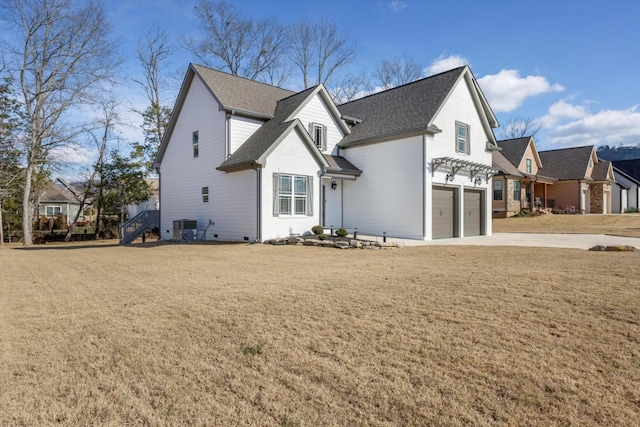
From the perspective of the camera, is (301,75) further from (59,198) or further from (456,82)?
(59,198)

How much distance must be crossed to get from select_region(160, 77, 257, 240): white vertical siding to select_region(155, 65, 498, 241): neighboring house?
5 cm

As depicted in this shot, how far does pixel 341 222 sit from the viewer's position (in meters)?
19.3

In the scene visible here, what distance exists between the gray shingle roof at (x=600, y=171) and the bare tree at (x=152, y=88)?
38.3m

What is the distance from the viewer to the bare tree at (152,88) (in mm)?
30453

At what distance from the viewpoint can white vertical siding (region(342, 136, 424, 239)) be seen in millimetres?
16656

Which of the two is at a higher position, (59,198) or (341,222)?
(59,198)

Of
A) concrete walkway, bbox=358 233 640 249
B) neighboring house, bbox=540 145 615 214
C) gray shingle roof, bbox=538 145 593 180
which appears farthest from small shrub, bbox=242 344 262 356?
gray shingle roof, bbox=538 145 593 180

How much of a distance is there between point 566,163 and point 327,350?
39.7 m

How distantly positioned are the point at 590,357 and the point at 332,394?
2600 millimetres

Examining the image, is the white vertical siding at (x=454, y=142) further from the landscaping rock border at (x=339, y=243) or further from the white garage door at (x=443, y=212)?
the landscaping rock border at (x=339, y=243)

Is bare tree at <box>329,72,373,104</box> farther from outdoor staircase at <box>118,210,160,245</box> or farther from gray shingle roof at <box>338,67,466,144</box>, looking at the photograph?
outdoor staircase at <box>118,210,160,245</box>

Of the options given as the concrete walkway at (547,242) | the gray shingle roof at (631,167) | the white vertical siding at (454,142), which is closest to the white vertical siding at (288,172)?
the concrete walkway at (547,242)

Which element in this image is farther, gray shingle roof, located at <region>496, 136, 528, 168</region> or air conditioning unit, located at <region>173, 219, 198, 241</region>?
gray shingle roof, located at <region>496, 136, 528, 168</region>

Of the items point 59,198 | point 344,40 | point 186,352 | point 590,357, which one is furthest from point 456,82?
point 59,198
